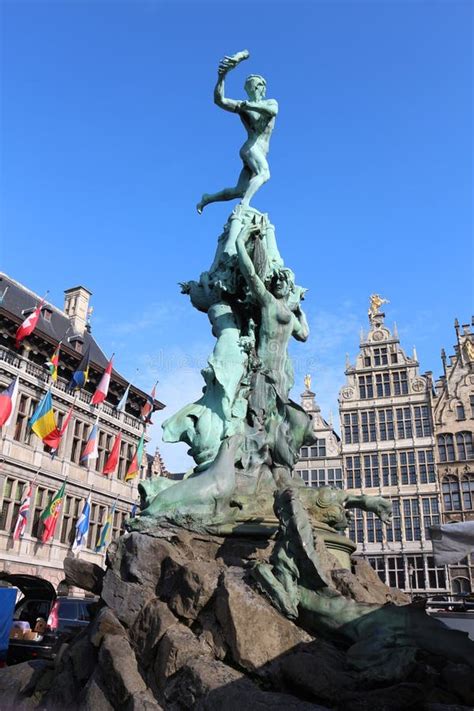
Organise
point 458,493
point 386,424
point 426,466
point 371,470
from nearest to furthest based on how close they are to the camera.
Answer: point 458,493 → point 426,466 → point 371,470 → point 386,424

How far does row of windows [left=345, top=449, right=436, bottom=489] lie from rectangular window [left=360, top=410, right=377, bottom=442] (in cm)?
118

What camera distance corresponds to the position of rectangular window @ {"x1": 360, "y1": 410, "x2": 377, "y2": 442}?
1609 inches

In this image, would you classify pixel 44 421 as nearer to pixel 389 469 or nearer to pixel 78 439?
pixel 78 439

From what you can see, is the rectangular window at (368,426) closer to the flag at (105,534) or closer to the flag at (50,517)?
the flag at (105,534)

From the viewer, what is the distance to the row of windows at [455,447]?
3797 centimetres

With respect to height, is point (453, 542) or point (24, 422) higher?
point (24, 422)

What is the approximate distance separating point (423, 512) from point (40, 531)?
72.0ft

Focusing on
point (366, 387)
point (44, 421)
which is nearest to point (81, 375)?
point (44, 421)

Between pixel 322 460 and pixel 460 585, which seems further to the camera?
pixel 322 460

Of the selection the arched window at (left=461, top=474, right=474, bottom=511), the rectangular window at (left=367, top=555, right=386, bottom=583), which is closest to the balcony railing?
the rectangular window at (left=367, top=555, right=386, bottom=583)

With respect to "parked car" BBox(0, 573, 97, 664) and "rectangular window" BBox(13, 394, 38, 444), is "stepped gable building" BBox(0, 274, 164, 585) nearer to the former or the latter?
"rectangular window" BBox(13, 394, 38, 444)

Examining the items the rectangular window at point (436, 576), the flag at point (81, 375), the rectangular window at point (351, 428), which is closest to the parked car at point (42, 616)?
the flag at point (81, 375)

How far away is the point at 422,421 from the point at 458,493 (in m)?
4.93

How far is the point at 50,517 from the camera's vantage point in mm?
28406
